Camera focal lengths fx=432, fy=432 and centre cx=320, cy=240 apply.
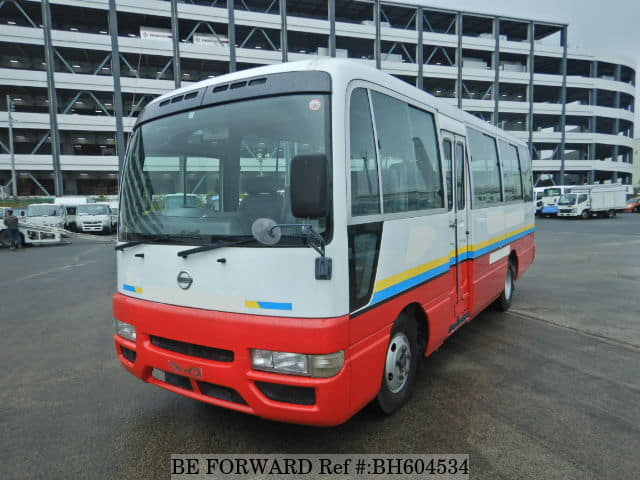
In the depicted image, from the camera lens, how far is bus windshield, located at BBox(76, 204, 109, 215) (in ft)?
82.8

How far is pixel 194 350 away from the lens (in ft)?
9.46

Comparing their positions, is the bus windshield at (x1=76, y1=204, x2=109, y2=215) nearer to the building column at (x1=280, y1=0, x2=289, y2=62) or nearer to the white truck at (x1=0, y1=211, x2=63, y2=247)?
the white truck at (x1=0, y1=211, x2=63, y2=247)

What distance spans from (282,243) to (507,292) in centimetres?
507

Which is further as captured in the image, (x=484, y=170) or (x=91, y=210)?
(x=91, y=210)

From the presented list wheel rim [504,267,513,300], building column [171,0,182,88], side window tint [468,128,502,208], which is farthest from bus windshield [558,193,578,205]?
building column [171,0,182,88]

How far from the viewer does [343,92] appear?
8.86ft

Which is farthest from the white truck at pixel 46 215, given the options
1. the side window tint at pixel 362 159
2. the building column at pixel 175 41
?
the side window tint at pixel 362 159

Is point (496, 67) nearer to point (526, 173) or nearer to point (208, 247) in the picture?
point (526, 173)

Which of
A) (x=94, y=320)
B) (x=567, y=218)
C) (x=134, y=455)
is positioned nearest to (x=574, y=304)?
(x=134, y=455)

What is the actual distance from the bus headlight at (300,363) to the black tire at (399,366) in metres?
0.68

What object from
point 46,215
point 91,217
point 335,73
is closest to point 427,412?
point 335,73

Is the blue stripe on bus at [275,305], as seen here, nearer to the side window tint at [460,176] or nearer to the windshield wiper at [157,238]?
the windshield wiper at [157,238]

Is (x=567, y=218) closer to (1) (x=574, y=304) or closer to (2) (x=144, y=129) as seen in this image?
(1) (x=574, y=304)

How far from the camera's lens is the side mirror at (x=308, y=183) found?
7.66 feet
